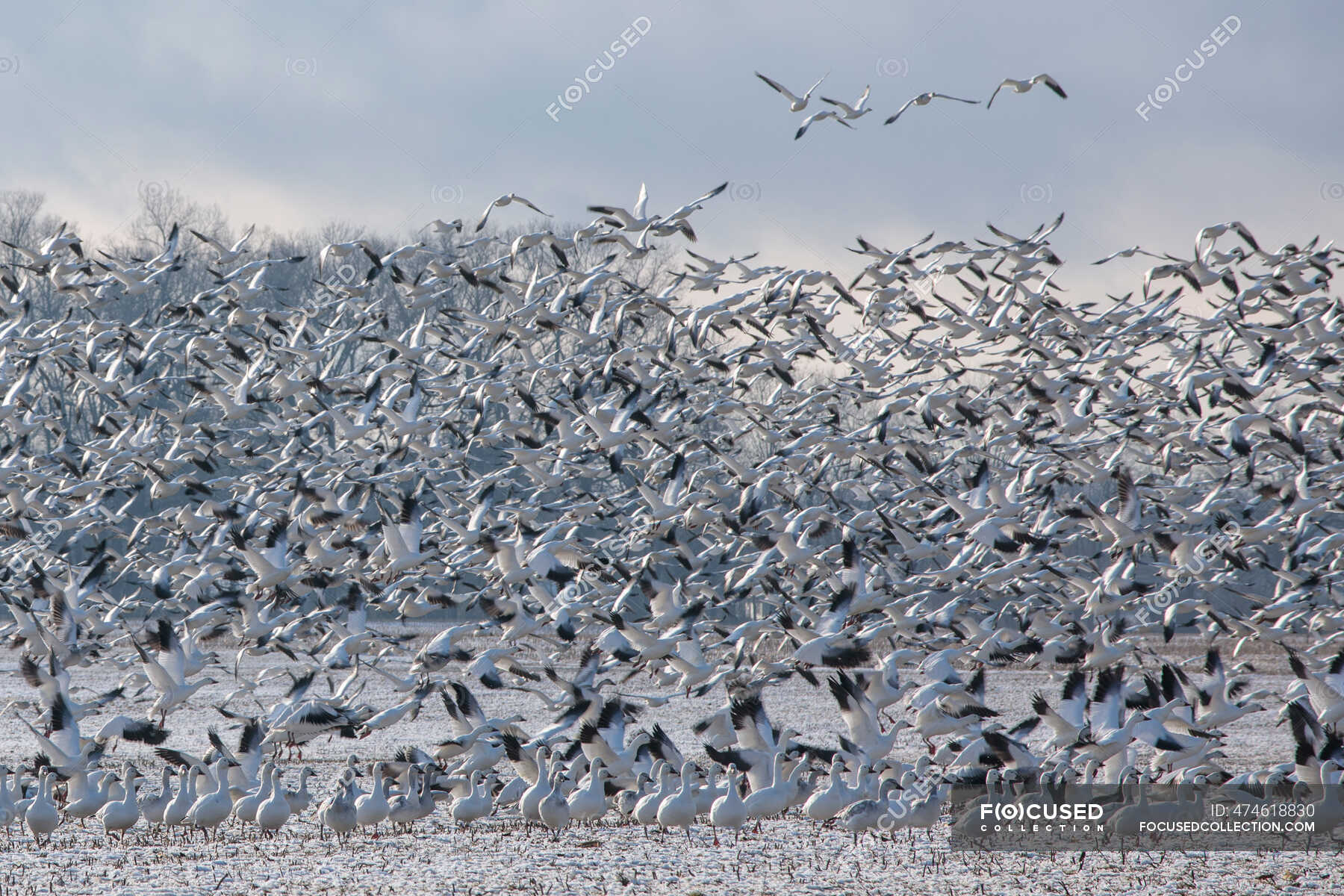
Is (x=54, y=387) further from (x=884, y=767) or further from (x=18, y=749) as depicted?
(x=884, y=767)

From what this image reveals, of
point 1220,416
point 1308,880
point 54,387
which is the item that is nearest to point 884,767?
point 1308,880

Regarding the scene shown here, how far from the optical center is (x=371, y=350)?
55625mm

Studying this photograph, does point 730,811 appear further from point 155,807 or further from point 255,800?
point 155,807

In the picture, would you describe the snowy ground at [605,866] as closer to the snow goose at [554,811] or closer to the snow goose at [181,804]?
the snow goose at [554,811]

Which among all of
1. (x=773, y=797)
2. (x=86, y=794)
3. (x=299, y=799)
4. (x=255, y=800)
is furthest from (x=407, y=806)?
(x=773, y=797)

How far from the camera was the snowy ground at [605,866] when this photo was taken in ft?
36.9

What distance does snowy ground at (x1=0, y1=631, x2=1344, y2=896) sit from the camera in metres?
11.2

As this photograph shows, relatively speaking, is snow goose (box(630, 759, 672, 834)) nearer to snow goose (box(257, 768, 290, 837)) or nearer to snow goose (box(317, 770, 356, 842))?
snow goose (box(317, 770, 356, 842))

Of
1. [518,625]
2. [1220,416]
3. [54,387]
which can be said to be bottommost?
[518,625]

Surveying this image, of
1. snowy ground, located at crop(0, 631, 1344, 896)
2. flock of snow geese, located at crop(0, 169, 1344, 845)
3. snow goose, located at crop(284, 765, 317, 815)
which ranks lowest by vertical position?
snowy ground, located at crop(0, 631, 1344, 896)

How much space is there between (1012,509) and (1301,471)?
15.5 feet

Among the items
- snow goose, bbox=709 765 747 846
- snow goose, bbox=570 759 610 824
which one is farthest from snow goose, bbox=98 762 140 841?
snow goose, bbox=709 765 747 846

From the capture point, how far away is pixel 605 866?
39.4 ft

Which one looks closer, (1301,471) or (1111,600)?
(1111,600)
